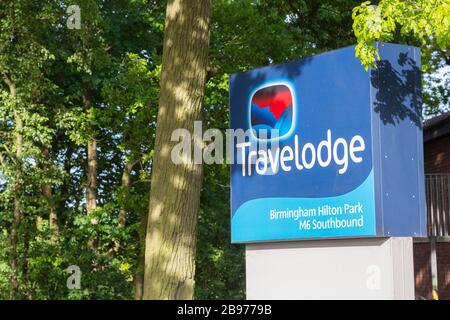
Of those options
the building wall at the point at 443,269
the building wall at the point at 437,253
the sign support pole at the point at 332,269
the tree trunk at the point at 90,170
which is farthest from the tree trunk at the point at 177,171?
the tree trunk at the point at 90,170

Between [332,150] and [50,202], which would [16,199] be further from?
[332,150]

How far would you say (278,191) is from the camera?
11922 millimetres

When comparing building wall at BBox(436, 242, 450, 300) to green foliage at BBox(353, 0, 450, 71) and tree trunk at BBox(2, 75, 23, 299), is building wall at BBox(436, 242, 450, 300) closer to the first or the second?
tree trunk at BBox(2, 75, 23, 299)

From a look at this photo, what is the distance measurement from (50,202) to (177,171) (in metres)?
15.0

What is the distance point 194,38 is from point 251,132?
8.39ft

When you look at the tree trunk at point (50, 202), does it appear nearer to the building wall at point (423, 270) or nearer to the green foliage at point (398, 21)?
the building wall at point (423, 270)

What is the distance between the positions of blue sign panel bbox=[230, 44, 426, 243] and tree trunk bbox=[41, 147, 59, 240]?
11546 millimetres

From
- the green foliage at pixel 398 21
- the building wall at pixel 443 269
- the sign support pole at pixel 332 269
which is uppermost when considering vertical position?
the green foliage at pixel 398 21

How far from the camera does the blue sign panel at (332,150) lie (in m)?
10.7

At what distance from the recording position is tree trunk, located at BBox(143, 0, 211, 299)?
9.66 metres

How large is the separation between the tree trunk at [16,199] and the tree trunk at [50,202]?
2.99 ft

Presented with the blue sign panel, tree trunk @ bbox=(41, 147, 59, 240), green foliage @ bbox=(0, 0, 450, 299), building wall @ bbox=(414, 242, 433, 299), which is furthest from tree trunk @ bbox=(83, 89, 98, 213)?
the blue sign panel
